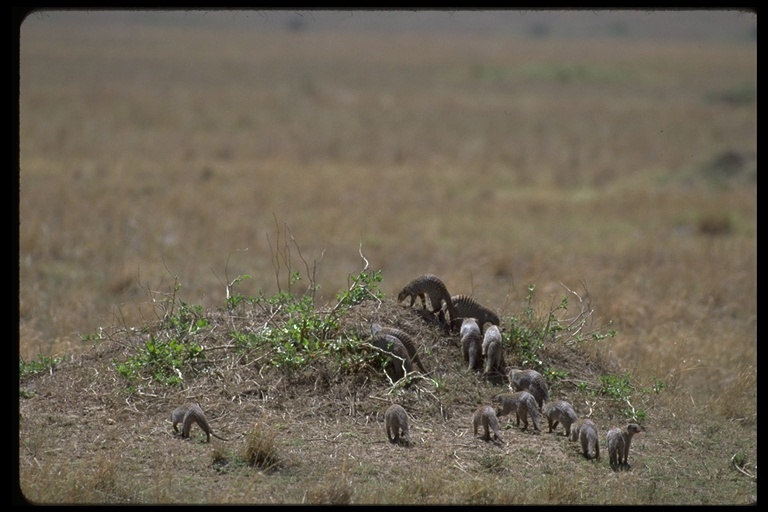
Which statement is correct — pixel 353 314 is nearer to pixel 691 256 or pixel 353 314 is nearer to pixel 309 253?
pixel 309 253

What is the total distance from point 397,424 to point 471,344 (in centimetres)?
111

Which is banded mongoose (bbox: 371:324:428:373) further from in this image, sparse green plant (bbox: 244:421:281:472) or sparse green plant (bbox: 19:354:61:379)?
sparse green plant (bbox: 19:354:61:379)

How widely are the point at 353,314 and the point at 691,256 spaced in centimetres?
934

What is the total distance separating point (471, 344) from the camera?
7.12 meters

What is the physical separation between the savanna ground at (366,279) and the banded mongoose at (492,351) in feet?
0.49

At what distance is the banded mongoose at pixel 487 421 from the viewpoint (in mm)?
6371

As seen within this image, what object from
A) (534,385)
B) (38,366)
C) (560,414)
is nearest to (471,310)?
(534,385)

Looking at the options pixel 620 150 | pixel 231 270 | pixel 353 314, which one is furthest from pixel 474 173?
pixel 353 314

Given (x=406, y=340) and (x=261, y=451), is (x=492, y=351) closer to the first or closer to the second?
(x=406, y=340)

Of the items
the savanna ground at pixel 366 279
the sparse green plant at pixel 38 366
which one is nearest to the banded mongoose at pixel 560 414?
the savanna ground at pixel 366 279

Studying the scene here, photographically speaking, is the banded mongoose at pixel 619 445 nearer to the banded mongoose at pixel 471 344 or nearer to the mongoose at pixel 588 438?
the mongoose at pixel 588 438

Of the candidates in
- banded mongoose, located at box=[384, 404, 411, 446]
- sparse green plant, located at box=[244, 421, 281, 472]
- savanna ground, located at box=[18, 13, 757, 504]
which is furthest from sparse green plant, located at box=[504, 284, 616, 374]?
sparse green plant, located at box=[244, 421, 281, 472]

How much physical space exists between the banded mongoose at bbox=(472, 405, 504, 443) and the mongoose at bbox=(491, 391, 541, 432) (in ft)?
0.60

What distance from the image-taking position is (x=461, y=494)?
5703mm
